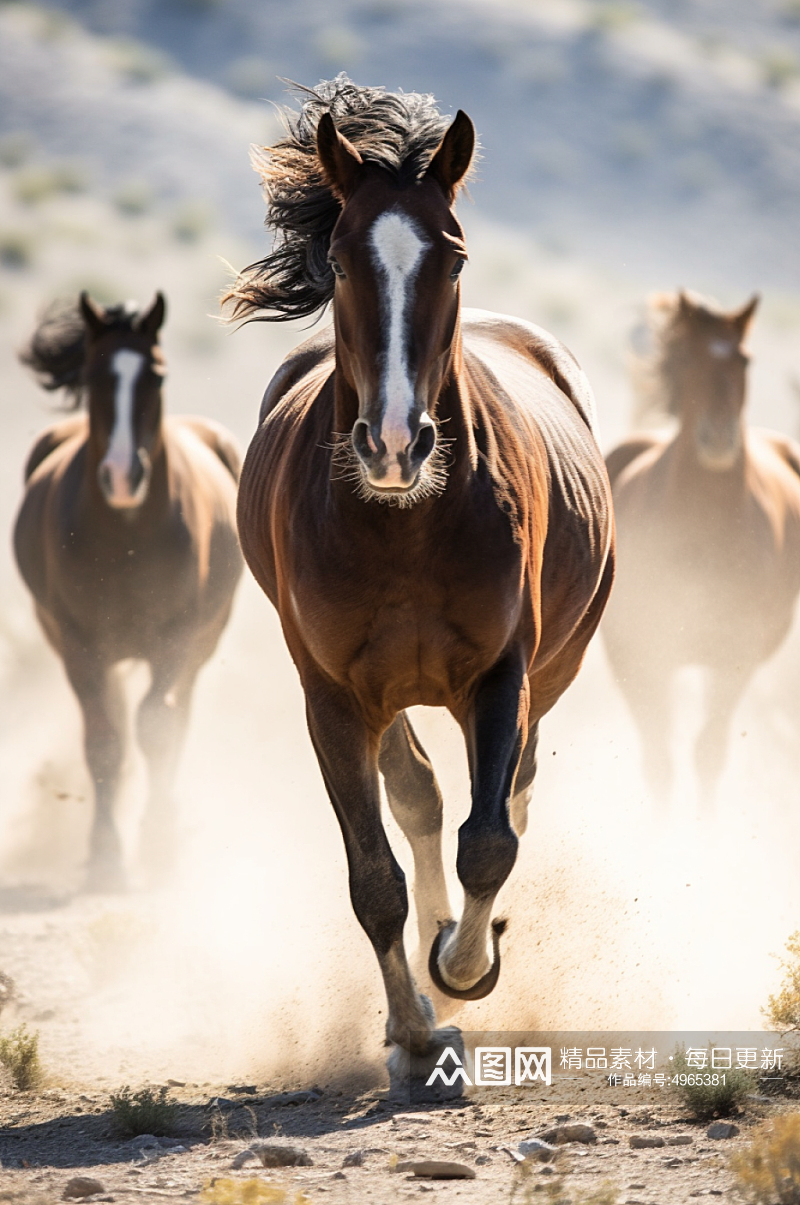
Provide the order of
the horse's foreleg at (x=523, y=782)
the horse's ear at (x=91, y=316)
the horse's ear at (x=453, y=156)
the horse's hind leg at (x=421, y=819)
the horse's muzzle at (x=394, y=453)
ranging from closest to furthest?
1. the horse's muzzle at (x=394, y=453)
2. the horse's ear at (x=453, y=156)
3. the horse's hind leg at (x=421, y=819)
4. the horse's foreleg at (x=523, y=782)
5. the horse's ear at (x=91, y=316)

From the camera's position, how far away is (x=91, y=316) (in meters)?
9.52

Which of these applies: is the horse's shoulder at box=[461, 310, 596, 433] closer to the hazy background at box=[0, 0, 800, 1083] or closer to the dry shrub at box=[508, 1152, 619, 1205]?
the hazy background at box=[0, 0, 800, 1083]

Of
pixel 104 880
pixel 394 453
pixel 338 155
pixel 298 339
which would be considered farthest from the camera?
pixel 298 339

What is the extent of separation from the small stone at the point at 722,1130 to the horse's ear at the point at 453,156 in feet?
8.25

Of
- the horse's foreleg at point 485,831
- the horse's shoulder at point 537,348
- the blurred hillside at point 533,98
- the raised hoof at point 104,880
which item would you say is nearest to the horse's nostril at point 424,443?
the horse's foreleg at point 485,831

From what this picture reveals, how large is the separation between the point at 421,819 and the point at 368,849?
1.06 metres

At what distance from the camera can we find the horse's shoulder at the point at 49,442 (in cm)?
1149

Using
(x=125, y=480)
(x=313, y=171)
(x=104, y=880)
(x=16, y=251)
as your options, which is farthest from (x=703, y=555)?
(x=16, y=251)

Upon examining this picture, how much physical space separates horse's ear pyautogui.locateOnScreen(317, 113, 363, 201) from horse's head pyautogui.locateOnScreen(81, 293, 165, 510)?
509 centimetres

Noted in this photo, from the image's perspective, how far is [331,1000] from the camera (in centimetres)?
582

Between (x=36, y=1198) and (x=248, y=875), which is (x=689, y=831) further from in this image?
(x=36, y=1198)

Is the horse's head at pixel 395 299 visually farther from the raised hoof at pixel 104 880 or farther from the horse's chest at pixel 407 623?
the raised hoof at pixel 104 880

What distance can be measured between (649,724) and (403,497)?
647 centimetres

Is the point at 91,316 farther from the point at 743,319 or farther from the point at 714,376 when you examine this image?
the point at 743,319
